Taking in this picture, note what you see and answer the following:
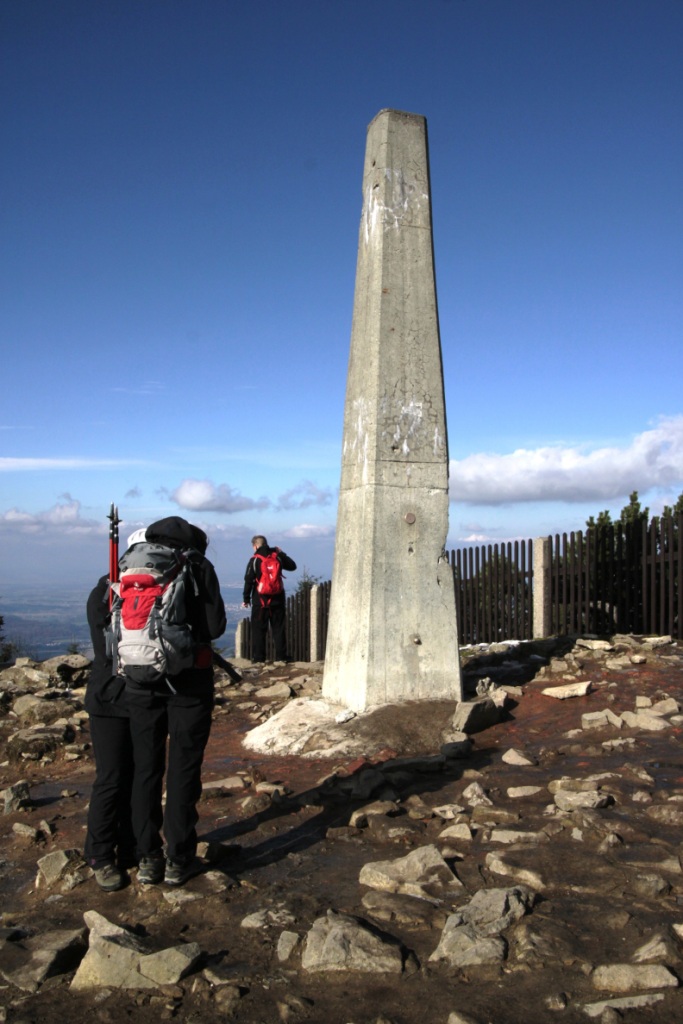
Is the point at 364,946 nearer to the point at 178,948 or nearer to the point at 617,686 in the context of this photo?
the point at 178,948

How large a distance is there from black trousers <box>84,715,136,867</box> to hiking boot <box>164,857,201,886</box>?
31cm

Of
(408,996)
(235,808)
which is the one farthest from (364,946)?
(235,808)

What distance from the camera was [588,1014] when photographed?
2867mm

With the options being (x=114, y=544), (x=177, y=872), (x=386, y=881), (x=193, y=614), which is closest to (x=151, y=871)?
(x=177, y=872)

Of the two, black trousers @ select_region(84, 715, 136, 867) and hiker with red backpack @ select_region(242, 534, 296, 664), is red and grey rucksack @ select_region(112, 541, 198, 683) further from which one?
hiker with red backpack @ select_region(242, 534, 296, 664)

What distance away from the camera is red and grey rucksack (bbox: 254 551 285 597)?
37.7 ft

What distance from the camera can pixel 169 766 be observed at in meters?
4.30

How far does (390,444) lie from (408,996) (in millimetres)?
5022

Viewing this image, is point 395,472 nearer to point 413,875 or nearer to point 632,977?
point 413,875

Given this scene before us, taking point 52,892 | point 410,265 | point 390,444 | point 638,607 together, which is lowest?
point 52,892

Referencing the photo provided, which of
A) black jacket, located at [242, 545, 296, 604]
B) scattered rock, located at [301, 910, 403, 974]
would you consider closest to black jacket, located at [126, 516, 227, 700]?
scattered rock, located at [301, 910, 403, 974]

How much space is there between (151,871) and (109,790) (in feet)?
1.49

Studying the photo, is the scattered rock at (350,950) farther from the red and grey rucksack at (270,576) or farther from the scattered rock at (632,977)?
the red and grey rucksack at (270,576)

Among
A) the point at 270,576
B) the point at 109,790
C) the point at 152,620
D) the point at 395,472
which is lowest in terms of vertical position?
the point at 109,790
